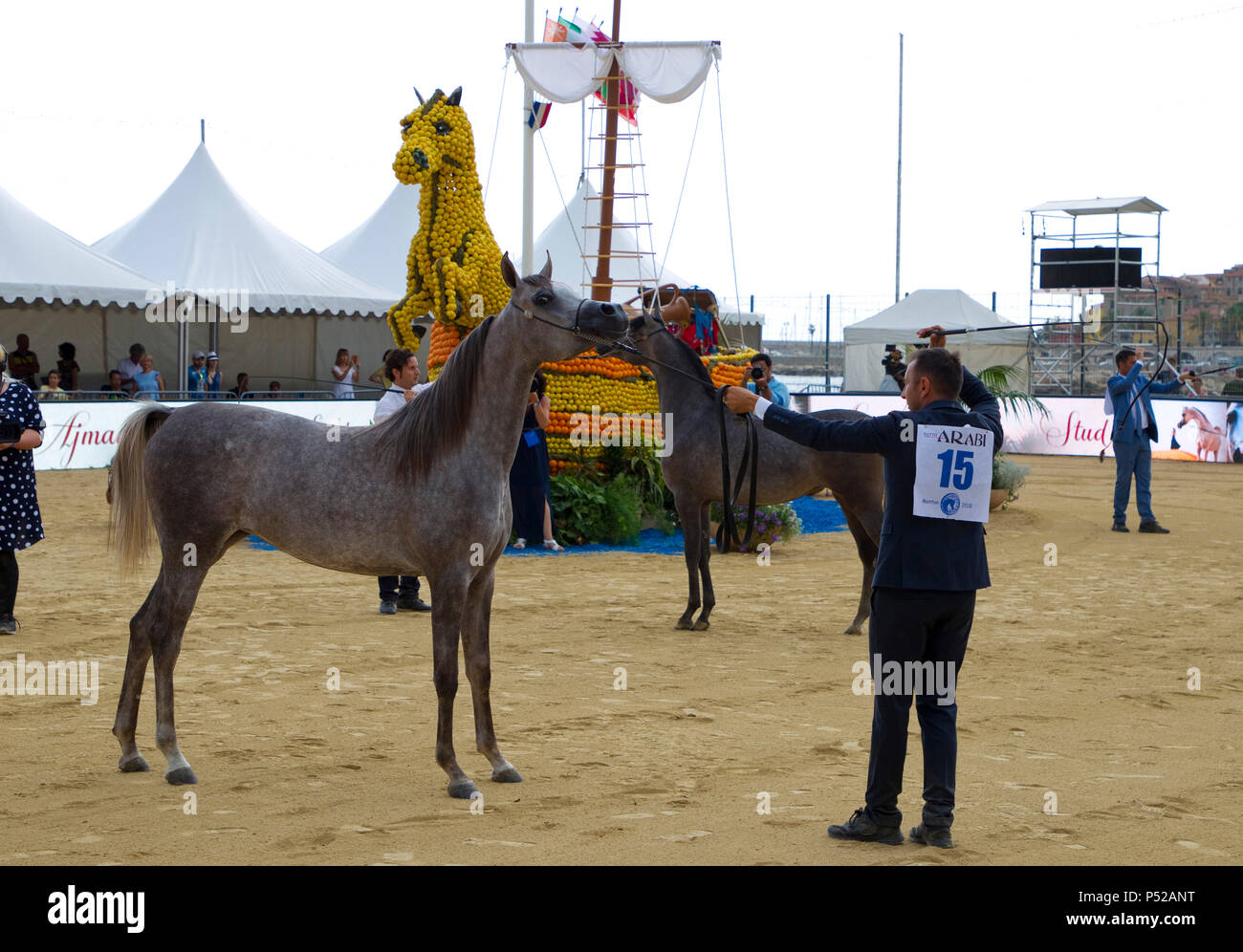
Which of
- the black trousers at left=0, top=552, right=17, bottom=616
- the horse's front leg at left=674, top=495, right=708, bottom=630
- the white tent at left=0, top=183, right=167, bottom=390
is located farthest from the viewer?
the white tent at left=0, top=183, right=167, bottom=390

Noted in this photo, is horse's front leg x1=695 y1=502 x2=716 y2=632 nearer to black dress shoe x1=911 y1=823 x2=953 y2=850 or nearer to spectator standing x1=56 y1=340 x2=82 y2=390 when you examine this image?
black dress shoe x1=911 y1=823 x2=953 y2=850

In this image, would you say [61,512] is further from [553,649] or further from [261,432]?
[261,432]

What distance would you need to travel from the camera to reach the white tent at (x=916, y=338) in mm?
34281

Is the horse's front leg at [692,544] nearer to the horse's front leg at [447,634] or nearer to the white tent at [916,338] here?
the horse's front leg at [447,634]

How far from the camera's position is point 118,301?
21172 mm

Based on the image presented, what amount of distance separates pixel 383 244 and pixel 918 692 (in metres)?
27.5

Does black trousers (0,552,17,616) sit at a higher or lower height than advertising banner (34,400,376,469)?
lower

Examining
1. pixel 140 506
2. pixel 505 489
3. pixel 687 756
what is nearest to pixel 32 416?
pixel 140 506

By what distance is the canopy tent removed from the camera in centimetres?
2961

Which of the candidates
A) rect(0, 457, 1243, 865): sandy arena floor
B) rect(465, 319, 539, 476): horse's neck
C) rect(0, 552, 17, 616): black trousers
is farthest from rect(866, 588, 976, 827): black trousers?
rect(0, 552, 17, 616): black trousers

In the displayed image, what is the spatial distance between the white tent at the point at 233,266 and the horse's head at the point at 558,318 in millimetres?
18419

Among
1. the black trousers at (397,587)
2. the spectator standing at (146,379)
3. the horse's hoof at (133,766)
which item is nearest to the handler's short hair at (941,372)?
the horse's hoof at (133,766)

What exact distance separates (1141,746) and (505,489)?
329cm

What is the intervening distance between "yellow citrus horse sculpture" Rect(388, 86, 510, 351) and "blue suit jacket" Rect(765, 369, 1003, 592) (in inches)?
337
